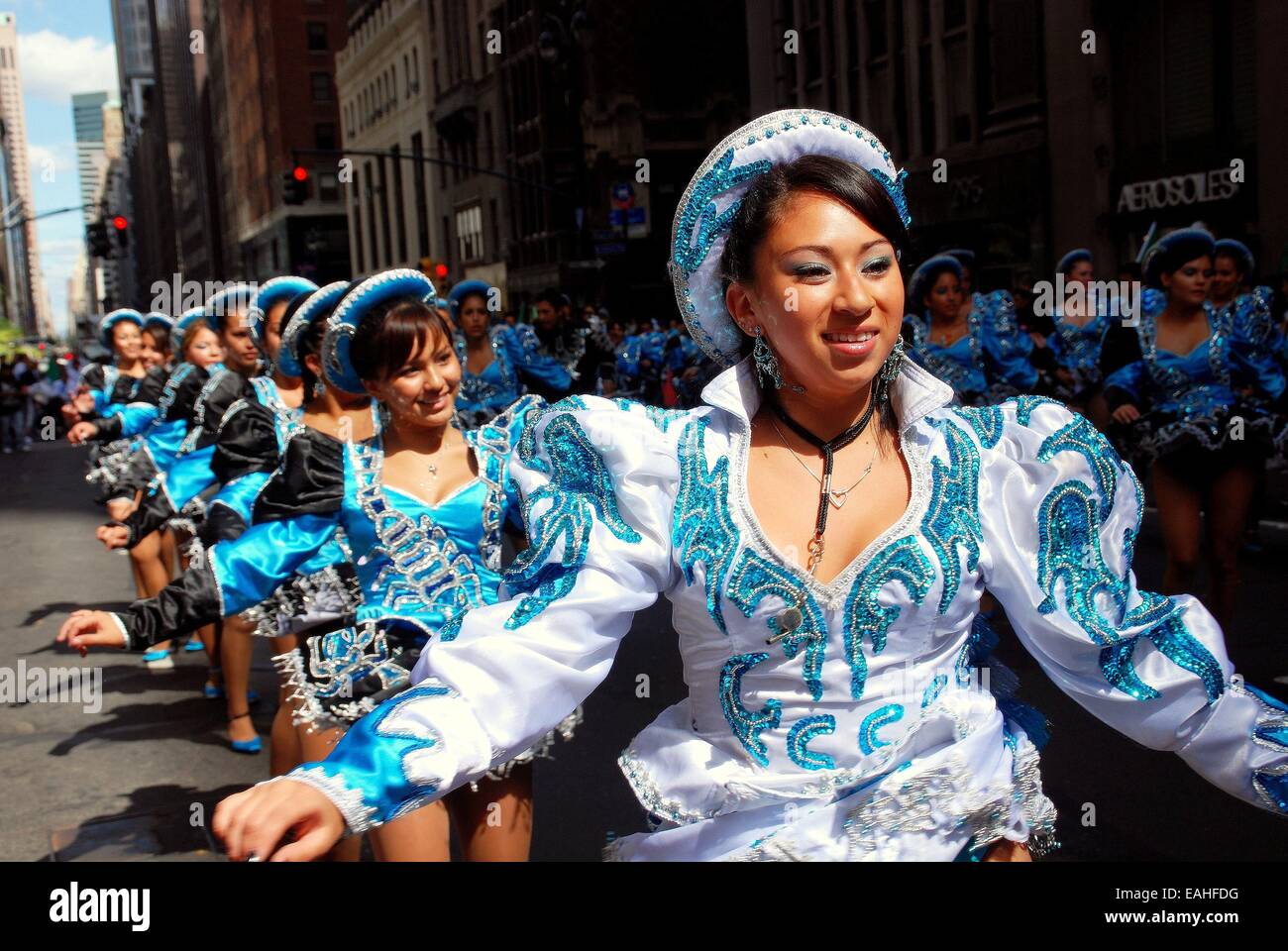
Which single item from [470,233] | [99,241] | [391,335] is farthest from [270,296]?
[470,233]

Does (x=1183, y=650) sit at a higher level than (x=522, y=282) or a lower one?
lower

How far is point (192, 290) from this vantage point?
852cm

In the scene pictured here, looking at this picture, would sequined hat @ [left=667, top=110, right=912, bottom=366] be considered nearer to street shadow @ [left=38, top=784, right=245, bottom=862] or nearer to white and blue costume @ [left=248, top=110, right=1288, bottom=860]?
white and blue costume @ [left=248, top=110, right=1288, bottom=860]

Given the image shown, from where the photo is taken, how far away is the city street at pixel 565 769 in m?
4.88

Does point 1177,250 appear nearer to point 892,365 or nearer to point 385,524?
point 385,524

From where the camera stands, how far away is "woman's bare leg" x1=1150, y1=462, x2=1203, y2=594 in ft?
21.0

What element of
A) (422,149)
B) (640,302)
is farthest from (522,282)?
(422,149)

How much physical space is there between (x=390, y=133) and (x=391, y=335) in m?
67.8

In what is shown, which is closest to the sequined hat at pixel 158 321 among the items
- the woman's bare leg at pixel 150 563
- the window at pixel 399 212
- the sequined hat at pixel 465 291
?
the sequined hat at pixel 465 291

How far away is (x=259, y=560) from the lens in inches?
147

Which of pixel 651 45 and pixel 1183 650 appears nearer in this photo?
pixel 1183 650

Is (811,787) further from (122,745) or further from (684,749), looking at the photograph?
(122,745)

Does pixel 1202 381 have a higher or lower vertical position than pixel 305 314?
lower

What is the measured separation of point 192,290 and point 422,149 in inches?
2227
